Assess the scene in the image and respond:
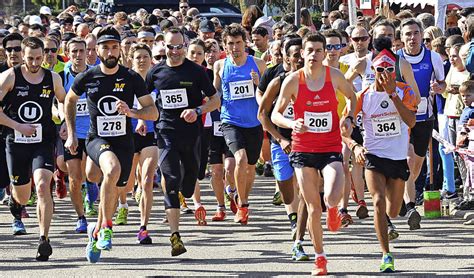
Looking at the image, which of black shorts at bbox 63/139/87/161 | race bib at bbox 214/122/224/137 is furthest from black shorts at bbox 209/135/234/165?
black shorts at bbox 63/139/87/161

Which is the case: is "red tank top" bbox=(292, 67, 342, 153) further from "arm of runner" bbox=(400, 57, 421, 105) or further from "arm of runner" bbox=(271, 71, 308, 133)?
"arm of runner" bbox=(400, 57, 421, 105)

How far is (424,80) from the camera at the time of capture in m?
13.5

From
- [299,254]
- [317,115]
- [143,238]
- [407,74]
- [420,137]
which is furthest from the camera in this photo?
[420,137]

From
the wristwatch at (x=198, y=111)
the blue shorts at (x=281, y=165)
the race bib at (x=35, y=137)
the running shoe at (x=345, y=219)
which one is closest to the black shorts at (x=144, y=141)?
the wristwatch at (x=198, y=111)

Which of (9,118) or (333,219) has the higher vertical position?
(9,118)

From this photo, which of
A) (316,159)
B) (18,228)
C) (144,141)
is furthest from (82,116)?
(316,159)

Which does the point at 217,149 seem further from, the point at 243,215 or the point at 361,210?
the point at 361,210

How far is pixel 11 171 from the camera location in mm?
12148

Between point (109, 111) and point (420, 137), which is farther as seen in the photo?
point (420, 137)

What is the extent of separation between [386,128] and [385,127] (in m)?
0.01

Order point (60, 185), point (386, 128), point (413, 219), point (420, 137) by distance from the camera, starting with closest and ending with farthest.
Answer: point (386, 128) → point (413, 219) → point (420, 137) → point (60, 185)

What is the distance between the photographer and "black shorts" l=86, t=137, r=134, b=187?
455 inches

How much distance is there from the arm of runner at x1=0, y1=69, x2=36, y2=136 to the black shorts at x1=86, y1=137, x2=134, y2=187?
2.01 feet

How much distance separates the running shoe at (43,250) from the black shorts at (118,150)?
0.81 metres
